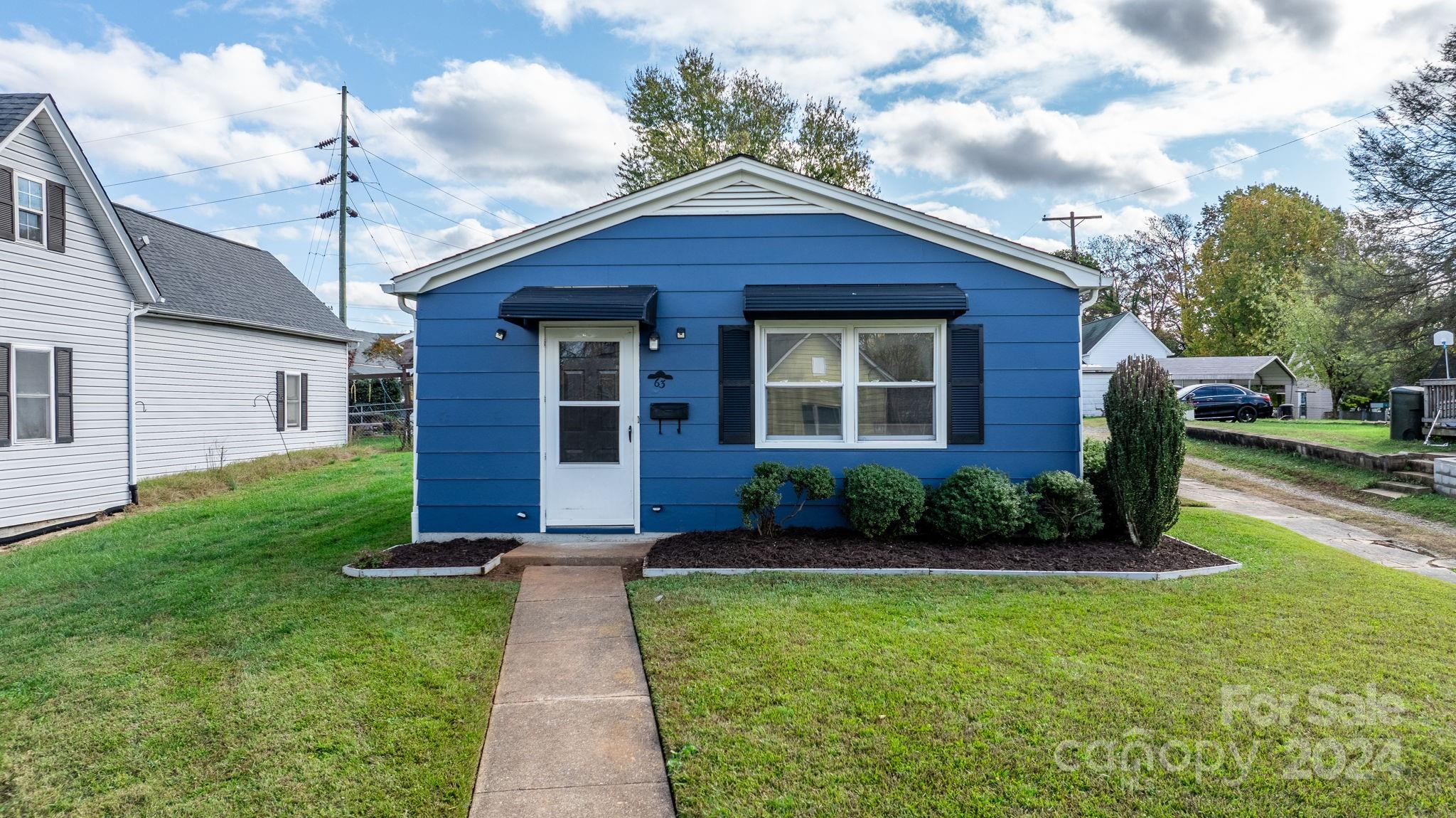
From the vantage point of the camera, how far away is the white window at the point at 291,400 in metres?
14.4

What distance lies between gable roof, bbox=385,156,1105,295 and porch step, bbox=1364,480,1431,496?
278 inches

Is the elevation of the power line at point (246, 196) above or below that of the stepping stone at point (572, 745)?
above

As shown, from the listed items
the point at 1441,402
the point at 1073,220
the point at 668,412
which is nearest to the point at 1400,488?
the point at 1441,402

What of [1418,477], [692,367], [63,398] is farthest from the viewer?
[1418,477]

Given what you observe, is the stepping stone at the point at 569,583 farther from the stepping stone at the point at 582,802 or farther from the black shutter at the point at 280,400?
the black shutter at the point at 280,400

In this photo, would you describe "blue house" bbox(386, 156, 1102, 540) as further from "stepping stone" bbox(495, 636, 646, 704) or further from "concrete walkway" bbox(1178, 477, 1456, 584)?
"concrete walkway" bbox(1178, 477, 1456, 584)

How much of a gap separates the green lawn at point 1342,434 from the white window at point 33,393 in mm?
19246

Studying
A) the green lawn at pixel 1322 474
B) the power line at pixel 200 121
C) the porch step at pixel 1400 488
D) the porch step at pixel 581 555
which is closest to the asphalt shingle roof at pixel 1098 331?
the green lawn at pixel 1322 474

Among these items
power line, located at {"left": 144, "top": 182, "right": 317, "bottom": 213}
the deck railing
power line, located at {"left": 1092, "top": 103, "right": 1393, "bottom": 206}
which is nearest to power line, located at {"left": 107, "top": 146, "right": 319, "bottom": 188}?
power line, located at {"left": 144, "top": 182, "right": 317, "bottom": 213}

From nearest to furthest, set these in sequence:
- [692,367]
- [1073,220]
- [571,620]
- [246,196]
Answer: [571,620] < [692,367] < [246,196] < [1073,220]

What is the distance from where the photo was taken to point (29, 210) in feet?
27.1

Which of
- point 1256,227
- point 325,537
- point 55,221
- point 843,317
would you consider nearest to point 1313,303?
point 1256,227

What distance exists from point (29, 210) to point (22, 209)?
96 mm

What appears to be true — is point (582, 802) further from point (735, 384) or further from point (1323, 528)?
point (1323, 528)
